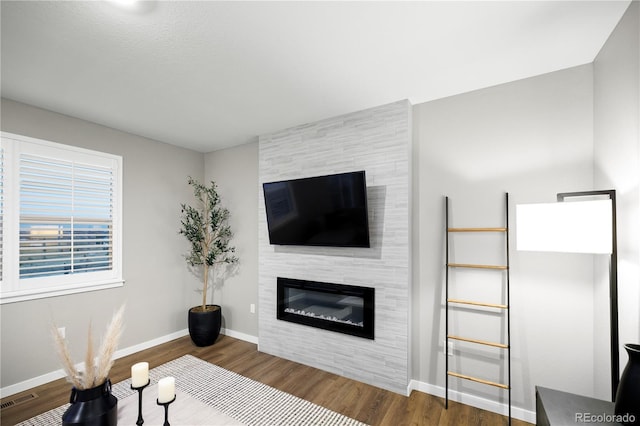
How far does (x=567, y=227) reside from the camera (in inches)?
60.2

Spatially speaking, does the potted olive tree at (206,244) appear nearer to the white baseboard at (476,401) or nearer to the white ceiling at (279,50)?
the white ceiling at (279,50)

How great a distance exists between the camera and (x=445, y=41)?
1.79 metres

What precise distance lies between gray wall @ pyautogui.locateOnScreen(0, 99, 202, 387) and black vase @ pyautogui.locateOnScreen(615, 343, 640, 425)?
13.7 ft

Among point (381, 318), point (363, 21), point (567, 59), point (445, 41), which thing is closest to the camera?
point (363, 21)

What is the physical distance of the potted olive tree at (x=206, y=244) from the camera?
11.7ft

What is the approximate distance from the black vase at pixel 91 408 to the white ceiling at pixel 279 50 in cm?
194

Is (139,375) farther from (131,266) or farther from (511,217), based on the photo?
(511,217)

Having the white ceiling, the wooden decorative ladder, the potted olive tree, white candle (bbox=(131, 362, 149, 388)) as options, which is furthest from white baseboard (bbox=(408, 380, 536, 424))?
the white ceiling

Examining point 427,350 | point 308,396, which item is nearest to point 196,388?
point 308,396

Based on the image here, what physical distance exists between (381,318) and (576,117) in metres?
2.19

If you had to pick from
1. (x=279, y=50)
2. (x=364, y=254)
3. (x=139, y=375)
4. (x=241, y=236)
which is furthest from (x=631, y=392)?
(x=241, y=236)

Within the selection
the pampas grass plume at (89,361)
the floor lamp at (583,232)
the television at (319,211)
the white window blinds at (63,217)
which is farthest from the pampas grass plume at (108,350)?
the floor lamp at (583,232)

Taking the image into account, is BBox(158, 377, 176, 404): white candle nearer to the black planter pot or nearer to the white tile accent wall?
the white tile accent wall

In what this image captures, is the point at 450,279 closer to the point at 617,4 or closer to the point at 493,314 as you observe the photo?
the point at 493,314
